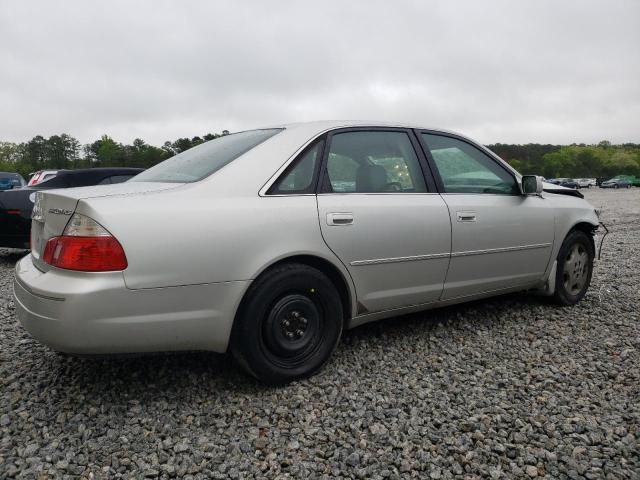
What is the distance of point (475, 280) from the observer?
3.55 m

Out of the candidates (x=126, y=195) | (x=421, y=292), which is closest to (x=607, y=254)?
(x=421, y=292)

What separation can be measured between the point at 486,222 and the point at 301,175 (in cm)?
145

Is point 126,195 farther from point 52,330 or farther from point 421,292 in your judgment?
point 421,292

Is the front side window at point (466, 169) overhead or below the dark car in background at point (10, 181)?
below

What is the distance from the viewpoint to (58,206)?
2420 mm

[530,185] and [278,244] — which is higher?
[530,185]

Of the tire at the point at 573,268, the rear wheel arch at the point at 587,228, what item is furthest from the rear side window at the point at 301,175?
the rear wheel arch at the point at 587,228

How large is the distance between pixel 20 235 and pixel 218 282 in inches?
197

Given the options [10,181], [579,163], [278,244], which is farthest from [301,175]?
[579,163]

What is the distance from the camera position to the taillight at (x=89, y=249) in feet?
7.25

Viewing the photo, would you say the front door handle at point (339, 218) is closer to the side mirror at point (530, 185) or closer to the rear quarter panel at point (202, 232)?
the rear quarter panel at point (202, 232)

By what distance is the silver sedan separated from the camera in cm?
225

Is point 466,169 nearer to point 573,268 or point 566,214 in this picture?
point 566,214

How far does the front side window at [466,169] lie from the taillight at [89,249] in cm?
217
